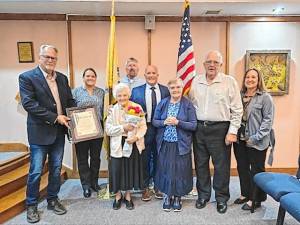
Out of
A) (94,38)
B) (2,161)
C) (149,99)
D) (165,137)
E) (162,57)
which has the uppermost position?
(94,38)

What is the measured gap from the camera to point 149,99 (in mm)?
3320

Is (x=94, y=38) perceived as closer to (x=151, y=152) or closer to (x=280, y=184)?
(x=151, y=152)

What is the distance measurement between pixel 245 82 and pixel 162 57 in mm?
1527

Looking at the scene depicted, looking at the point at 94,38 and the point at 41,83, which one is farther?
the point at 94,38

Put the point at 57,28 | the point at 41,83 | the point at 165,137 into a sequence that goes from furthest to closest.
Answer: the point at 57,28 → the point at 165,137 → the point at 41,83

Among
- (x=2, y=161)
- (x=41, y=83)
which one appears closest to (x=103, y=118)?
(x=41, y=83)

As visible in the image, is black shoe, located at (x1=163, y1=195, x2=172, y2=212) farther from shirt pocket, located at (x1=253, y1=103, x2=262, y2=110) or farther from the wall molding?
the wall molding

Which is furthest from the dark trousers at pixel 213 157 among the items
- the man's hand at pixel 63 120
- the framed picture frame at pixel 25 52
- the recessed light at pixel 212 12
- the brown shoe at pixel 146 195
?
the framed picture frame at pixel 25 52

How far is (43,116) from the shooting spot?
2879 millimetres

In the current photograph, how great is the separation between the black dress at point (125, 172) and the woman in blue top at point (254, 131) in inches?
41.9

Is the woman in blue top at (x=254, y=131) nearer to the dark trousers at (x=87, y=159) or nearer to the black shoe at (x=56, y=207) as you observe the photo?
the dark trousers at (x=87, y=159)

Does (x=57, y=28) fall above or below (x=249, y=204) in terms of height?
above

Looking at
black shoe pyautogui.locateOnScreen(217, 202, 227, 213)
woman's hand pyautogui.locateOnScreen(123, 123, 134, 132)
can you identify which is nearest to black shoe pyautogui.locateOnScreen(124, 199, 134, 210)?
woman's hand pyautogui.locateOnScreen(123, 123, 134, 132)

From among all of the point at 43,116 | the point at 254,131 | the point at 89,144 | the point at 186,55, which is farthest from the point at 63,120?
the point at 254,131
